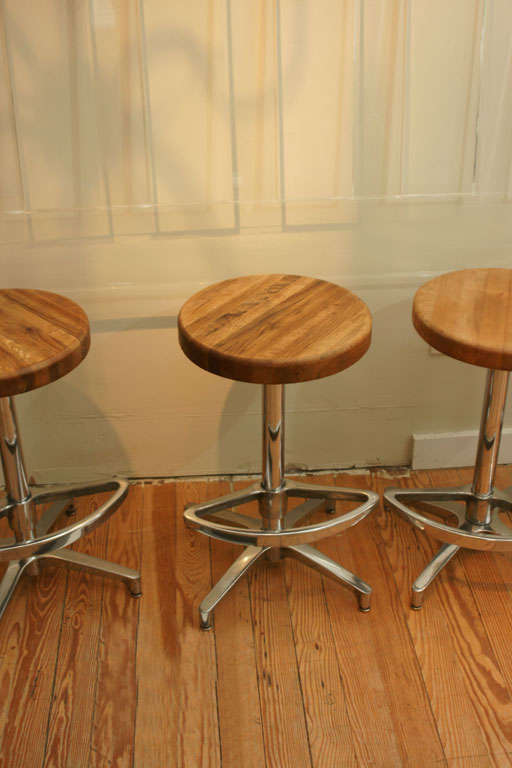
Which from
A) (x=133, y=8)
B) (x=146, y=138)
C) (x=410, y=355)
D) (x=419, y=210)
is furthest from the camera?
(x=410, y=355)

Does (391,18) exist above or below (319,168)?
above

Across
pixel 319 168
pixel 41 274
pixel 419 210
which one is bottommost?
pixel 41 274

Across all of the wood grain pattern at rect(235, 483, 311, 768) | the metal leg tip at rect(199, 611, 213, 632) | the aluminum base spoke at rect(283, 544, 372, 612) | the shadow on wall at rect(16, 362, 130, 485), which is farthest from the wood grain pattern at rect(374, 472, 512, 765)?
the shadow on wall at rect(16, 362, 130, 485)

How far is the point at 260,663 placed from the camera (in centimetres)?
170

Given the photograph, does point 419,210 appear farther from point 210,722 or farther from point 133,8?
point 210,722

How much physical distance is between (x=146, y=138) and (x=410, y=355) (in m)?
0.97

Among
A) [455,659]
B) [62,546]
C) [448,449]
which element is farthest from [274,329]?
[448,449]

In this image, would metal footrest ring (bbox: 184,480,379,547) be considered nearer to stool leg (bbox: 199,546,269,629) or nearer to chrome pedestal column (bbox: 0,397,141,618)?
stool leg (bbox: 199,546,269,629)

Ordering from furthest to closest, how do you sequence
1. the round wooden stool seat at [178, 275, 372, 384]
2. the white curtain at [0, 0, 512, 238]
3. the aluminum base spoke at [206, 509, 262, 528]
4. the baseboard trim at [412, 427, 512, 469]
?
the baseboard trim at [412, 427, 512, 469], the aluminum base spoke at [206, 509, 262, 528], the white curtain at [0, 0, 512, 238], the round wooden stool seat at [178, 275, 372, 384]

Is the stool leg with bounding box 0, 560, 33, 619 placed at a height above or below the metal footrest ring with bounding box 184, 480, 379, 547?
below

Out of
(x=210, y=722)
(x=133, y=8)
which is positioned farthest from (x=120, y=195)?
(x=210, y=722)

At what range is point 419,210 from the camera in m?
1.96

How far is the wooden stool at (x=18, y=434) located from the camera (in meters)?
1.50

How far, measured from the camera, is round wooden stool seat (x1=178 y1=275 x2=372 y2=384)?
4.80 ft
